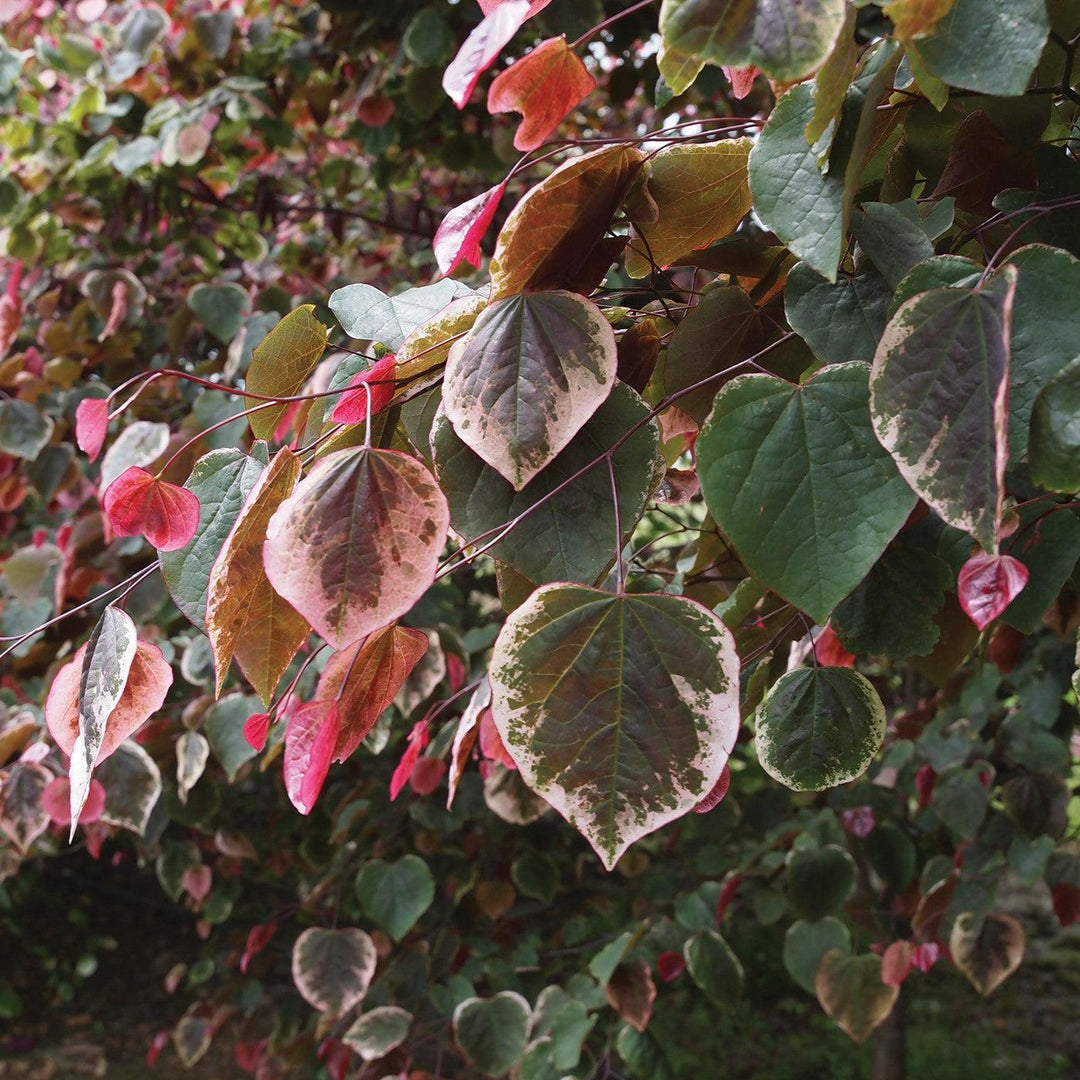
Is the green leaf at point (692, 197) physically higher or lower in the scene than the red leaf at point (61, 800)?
higher

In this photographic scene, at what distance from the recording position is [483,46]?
49cm

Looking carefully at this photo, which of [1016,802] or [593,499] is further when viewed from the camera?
[1016,802]

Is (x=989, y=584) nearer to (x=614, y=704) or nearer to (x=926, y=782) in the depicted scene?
(x=614, y=704)

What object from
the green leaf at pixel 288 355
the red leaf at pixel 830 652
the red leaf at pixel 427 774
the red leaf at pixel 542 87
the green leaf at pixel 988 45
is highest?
the green leaf at pixel 988 45

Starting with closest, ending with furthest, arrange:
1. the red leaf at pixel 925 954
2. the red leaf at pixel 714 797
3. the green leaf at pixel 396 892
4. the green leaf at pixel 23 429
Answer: the red leaf at pixel 714 797 < the red leaf at pixel 925 954 < the green leaf at pixel 396 892 < the green leaf at pixel 23 429

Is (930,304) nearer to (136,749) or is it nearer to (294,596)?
(294,596)

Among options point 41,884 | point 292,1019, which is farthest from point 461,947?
point 41,884

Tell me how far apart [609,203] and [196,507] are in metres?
0.27

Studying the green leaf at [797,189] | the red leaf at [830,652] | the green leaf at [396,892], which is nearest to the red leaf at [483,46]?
the green leaf at [797,189]

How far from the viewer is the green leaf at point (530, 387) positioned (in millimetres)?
470

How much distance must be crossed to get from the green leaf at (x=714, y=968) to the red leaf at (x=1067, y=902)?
521mm

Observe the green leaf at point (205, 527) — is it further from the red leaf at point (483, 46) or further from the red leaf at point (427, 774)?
the red leaf at point (427, 774)

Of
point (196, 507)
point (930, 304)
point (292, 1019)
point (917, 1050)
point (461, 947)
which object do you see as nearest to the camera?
point (930, 304)

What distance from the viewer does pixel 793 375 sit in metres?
0.64
